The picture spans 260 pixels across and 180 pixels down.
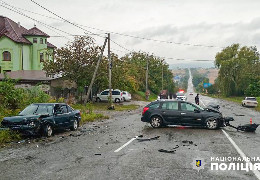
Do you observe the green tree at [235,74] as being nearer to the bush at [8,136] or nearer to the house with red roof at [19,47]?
the house with red roof at [19,47]

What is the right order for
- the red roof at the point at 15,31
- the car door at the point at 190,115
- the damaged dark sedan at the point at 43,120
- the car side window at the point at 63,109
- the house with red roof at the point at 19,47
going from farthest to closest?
the red roof at the point at 15,31 < the house with red roof at the point at 19,47 < the car door at the point at 190,115 < the car side window at the point at 63,109 < the damaged dark sedan at the point at 43,120

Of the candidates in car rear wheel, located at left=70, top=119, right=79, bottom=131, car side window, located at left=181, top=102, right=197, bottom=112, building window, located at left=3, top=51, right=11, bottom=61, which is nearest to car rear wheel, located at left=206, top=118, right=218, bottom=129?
car side window, located at left=181, top=102, right=197, bottom=112

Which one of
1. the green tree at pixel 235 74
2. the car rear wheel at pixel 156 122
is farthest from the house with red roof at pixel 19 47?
the green tree at pixel 235 74

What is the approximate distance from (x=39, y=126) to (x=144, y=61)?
227ft

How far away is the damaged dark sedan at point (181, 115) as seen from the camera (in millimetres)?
15992

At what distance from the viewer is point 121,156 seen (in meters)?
9.22

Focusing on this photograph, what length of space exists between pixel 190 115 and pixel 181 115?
18.4 inches

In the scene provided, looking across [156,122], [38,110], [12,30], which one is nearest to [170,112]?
[156,122]

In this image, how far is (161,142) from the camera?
1177 cm

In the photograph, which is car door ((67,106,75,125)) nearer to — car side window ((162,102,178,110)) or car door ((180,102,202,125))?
car side window ((162,102,178,110))

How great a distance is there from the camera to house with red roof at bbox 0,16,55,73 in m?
50.8

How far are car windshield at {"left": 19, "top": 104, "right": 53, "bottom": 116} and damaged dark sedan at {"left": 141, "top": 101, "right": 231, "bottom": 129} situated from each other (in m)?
5.30

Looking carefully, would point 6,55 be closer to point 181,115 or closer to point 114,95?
point 114,95

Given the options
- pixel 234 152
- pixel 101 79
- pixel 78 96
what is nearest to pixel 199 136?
pixel 234 152
